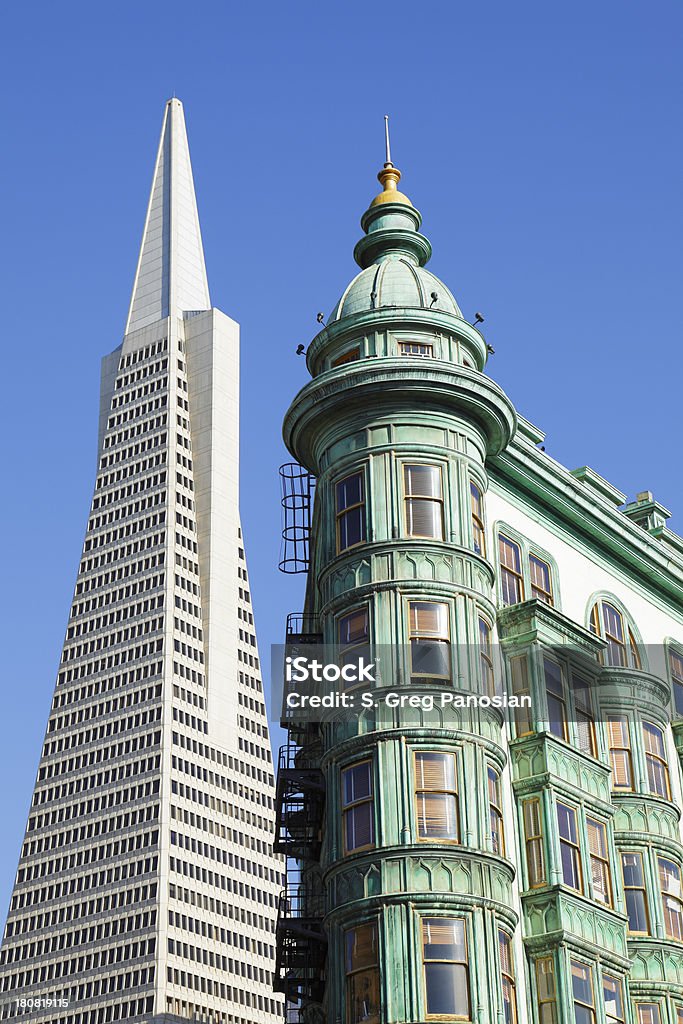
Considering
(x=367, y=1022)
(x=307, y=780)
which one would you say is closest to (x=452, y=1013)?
(x=367, y=1022)

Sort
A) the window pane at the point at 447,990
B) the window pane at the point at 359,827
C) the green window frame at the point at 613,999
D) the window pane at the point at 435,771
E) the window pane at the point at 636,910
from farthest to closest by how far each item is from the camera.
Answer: the window pane at the point at 636,910
the green window frame at the point at 613,999
the window pane at the point at 435,771
the window pane at the point at 359,827
the window pane at the point at 447,990

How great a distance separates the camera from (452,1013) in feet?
118

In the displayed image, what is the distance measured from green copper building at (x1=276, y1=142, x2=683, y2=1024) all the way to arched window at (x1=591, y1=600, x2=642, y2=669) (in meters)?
0.11

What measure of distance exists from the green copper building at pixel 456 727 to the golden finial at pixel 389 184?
3.5 inches

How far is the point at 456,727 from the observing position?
39.5m

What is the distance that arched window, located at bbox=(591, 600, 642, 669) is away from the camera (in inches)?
1997

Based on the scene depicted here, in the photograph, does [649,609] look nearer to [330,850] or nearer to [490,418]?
[490,418]

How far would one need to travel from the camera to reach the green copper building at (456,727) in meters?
37.6

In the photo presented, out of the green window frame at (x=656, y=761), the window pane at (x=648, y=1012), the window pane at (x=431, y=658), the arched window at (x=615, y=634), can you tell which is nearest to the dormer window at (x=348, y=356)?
the window pane at (x=431, y=658)

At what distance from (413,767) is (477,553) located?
268 inches

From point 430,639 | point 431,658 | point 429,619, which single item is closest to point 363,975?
point 431,658

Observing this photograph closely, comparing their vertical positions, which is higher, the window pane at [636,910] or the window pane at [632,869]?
the window pane at [632,869]

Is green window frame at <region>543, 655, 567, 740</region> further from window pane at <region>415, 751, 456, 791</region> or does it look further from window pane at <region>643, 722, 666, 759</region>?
window pane at <region>415, 751, 456, 791</region>

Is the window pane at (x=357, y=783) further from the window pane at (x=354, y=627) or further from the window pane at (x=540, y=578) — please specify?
the window pane at (x=540, y=578)
